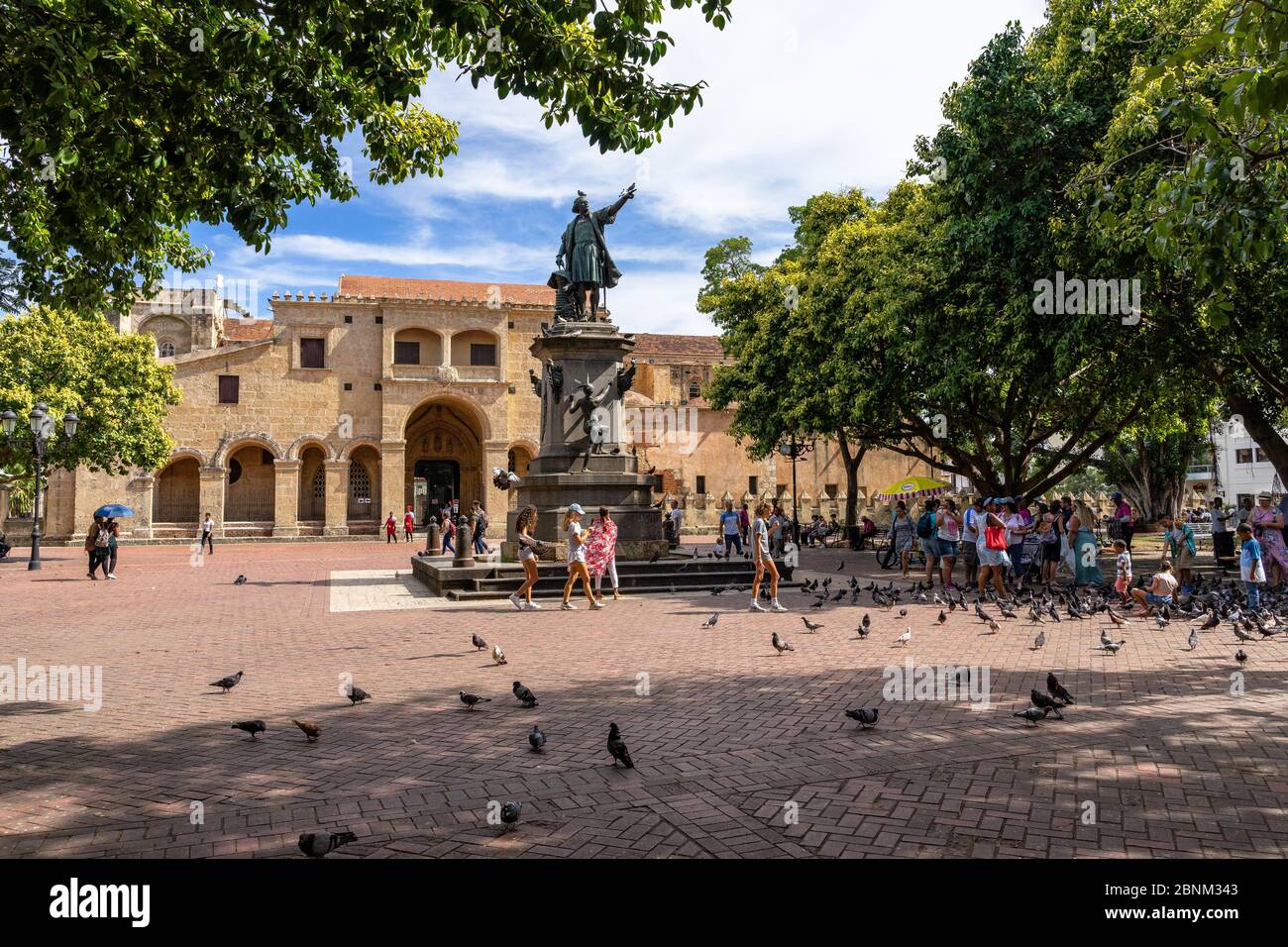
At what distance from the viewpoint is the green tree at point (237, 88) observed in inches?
223

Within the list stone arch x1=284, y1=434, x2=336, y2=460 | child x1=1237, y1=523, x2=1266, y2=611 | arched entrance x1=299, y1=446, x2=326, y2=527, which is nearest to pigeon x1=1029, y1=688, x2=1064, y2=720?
child x1=1237, y1=523, x2=1266, y2=611

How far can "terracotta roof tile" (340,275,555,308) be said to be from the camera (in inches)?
1857

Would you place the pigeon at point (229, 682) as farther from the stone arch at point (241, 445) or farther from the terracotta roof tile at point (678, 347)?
the terracotta roof tile at point (678, 347)

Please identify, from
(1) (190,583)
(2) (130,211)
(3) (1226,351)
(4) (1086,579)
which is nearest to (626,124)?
(2) (130,211)

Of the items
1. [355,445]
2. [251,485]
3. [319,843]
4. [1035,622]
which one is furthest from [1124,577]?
[251,485]

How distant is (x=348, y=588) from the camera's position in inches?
699

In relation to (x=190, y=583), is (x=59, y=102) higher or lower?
higher

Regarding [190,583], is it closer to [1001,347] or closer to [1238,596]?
[1001,347]

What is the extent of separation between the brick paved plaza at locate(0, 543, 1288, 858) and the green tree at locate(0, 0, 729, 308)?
4257 mm

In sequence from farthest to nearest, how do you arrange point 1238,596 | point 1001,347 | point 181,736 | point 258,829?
point 1001,347 < point 1238,596 < point 181,736 < point 258,829

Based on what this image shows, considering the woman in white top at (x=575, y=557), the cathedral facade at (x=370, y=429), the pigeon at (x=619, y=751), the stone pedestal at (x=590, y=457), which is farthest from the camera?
the cathedral facade at (x=370, y=429)

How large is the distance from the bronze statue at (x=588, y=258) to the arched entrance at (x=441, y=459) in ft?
98.0

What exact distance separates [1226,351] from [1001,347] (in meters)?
3.75

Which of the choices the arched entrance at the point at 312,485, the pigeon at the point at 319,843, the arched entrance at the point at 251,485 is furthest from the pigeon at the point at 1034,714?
the arched entrance at the point at 251,485
